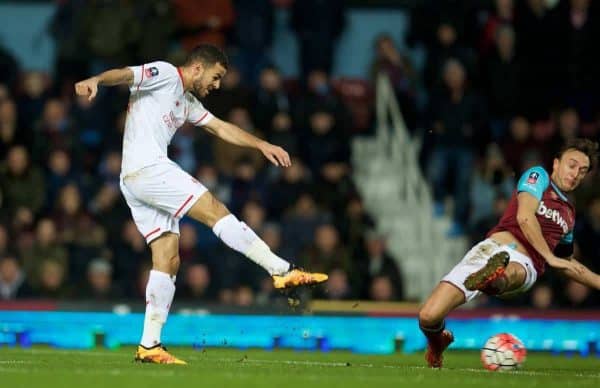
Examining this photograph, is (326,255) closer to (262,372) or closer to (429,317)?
(429,317)

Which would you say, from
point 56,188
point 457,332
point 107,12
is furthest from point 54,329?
point 107,12

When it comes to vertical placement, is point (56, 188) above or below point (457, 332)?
above

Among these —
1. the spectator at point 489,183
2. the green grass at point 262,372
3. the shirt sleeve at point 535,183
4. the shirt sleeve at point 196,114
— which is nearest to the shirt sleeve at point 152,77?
the shirt sleeve at point 196,114

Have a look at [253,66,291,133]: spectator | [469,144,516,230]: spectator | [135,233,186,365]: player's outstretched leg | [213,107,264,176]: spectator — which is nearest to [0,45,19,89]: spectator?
[213,107,264,176]: spectator

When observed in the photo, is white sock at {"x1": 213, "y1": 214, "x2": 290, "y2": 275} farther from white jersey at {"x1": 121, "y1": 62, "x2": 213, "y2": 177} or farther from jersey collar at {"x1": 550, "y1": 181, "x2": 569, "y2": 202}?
jersey collar at {"x1": 550, "y1": 181, "x2": 569, "y2": 202}

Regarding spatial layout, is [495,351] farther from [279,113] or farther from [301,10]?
[301,10]

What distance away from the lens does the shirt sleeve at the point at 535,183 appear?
11.4 m

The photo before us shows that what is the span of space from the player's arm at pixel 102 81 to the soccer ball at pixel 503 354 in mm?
3369

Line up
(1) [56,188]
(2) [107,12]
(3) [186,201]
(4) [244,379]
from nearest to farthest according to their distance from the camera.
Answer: (4) [244,379]
(3) [186,201]
(1) [56,188]
(2) [107,12]

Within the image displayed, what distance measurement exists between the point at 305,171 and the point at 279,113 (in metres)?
0.84

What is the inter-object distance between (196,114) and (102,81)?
138 centimetres

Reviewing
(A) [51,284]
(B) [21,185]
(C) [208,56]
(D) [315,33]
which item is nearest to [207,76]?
(C) [208,56]

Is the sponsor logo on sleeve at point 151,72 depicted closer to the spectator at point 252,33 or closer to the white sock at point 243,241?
the white sock at point 243,241

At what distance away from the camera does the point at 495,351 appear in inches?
453
